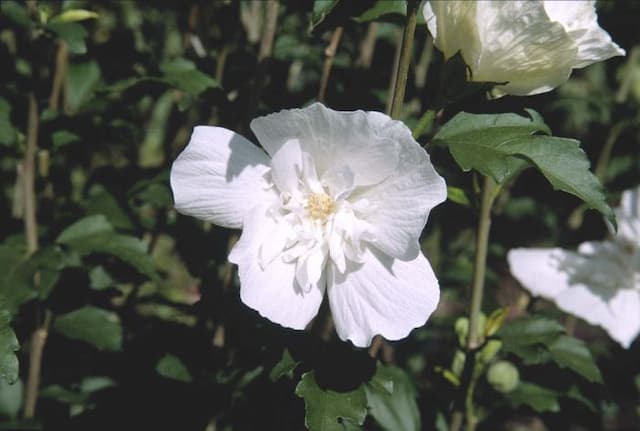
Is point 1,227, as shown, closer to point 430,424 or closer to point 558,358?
point 430,424

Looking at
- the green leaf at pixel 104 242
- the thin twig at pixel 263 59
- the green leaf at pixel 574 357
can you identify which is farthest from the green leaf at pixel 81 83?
the green leaf at pixel 574 357

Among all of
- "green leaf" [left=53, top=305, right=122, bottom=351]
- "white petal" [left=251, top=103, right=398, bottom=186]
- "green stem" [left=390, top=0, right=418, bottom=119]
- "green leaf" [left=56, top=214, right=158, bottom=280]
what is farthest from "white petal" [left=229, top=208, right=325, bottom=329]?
"green leaf" [left=53, top=305, right=122, bottom=351]

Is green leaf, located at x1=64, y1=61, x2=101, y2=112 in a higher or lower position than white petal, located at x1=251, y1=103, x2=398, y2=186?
lower

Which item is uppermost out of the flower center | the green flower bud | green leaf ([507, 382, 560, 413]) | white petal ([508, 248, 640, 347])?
the flower center

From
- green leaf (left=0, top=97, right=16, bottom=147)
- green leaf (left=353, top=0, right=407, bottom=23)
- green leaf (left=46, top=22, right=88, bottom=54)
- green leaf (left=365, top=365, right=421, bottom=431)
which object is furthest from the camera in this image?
green leaf (left=365, top=365, right=421, bottom=431)

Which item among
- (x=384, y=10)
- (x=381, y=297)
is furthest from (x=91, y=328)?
(x=384, y=10)

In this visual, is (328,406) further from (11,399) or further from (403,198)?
(11,399)

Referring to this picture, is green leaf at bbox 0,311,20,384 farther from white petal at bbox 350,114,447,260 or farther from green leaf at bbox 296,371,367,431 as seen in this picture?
white petal at bbox 350,114,447,260

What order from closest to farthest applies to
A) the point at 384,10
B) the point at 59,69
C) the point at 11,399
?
the point at 384,10 → the point at 11,399 → the point at 59,69
